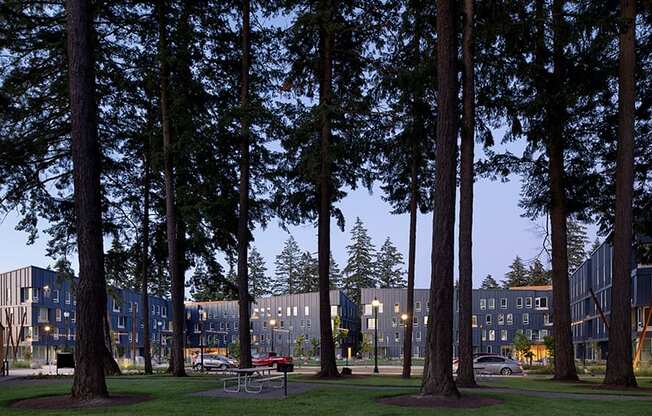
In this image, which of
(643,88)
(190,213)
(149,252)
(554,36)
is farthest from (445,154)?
(149,252)

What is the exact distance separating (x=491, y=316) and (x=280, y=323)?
93.0 ft

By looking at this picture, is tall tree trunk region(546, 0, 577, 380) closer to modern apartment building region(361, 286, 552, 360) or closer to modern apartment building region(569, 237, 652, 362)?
modern apartment building region(569, 237, 652, 362)

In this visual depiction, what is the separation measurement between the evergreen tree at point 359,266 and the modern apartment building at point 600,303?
4071cm

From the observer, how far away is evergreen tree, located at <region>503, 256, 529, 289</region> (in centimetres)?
13025

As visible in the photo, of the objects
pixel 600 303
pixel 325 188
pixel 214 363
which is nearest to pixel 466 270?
pixel 325 188

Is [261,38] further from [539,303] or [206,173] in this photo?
[539,303]

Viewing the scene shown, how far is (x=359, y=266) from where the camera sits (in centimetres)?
11706

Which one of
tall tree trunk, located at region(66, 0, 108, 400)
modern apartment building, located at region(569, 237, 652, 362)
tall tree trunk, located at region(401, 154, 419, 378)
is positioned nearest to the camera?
tall tree trunk, located at region(66, 0, 108, 400)

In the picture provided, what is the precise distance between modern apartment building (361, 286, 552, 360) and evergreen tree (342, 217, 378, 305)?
27445 millimetres

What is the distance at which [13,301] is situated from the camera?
7038cm

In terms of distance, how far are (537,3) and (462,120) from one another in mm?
6275

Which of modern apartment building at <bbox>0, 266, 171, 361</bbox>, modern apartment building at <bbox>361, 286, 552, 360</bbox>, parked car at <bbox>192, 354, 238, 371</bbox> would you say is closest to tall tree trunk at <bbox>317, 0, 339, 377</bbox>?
parked car at <bbox>192, 354, 238, 371</bbox>

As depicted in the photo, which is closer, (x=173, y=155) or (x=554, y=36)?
(x=554, y=36)

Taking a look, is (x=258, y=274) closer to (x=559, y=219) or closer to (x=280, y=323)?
(x=280, y=323)
